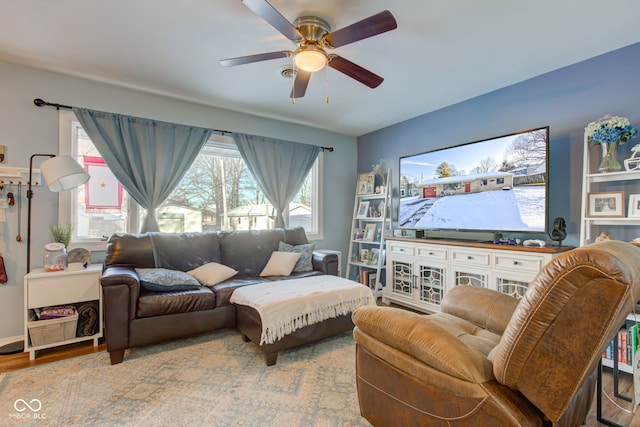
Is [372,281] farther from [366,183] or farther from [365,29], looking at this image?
[365,29]

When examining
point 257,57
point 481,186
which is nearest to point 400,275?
point 481,186

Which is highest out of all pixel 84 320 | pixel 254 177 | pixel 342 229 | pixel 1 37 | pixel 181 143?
pixel 1 37

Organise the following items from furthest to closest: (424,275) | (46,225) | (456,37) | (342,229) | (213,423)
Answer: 1. (342,229)
2. (424,275)
3. (46,225)
4. (456,37)
5. (213,423)

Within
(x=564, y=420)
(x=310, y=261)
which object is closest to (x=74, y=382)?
(x=310, y=261)

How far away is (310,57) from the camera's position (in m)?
1.99

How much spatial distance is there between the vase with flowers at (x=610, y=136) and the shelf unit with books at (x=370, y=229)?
7.26 ft

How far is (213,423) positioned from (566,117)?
3652 millimetres

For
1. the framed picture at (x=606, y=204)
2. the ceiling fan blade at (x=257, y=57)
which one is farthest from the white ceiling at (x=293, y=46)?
the framed picture at (x=606, y=204)

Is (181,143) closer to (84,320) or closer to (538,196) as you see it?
(84,320)

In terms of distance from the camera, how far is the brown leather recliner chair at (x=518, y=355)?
0.89m

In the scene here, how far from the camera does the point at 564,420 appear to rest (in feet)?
3.72

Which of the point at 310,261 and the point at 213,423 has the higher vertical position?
the point at 310,261

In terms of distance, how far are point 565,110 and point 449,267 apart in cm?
179

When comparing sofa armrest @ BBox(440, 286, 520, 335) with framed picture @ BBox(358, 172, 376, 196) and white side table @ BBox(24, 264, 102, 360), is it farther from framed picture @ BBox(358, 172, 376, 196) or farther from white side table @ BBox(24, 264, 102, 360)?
white side table @ BBox(24, 264, 102, 360)
